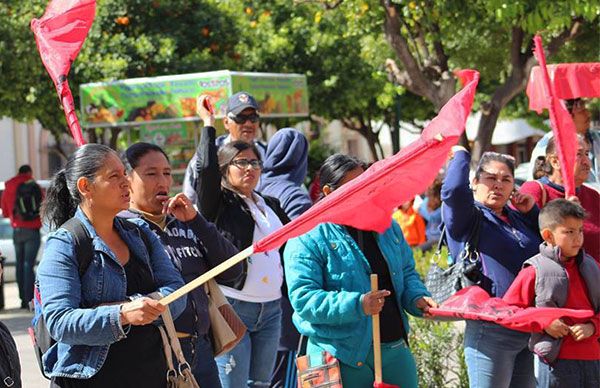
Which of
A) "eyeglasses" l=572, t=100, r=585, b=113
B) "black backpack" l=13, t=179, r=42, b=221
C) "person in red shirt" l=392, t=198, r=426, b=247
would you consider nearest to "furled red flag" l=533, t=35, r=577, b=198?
"eyeglasses" l=572, t=100, r=585, b=113

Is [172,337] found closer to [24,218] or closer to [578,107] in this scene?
[578,107]

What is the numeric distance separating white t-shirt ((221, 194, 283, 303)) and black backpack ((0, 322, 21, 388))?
6.27 ft

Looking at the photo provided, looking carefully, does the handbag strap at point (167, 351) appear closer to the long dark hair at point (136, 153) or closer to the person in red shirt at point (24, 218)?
the long dark hair at point (136, 153)

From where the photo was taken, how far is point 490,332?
18.6ft

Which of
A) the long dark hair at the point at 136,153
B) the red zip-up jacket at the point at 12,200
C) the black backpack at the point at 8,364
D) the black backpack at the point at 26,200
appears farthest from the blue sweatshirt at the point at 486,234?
the red zip-up jacket at the point at 12,200

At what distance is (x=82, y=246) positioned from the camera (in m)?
4.09

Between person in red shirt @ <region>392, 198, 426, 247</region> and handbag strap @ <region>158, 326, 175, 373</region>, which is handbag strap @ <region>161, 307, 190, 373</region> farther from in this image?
person in red shirt @ <region>392, 198, 426, 247</region>

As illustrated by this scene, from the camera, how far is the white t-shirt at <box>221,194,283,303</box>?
5.98m

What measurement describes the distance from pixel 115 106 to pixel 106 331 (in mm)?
11411

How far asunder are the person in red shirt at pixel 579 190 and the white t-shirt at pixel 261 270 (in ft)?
4.50

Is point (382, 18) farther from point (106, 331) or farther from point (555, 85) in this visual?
point (106, 331)

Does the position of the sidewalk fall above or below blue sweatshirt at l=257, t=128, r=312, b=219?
below

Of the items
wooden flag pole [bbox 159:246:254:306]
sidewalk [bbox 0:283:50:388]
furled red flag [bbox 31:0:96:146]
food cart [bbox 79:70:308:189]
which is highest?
furled red flag [bbox 31:0:96:146]

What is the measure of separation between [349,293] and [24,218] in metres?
10.9
